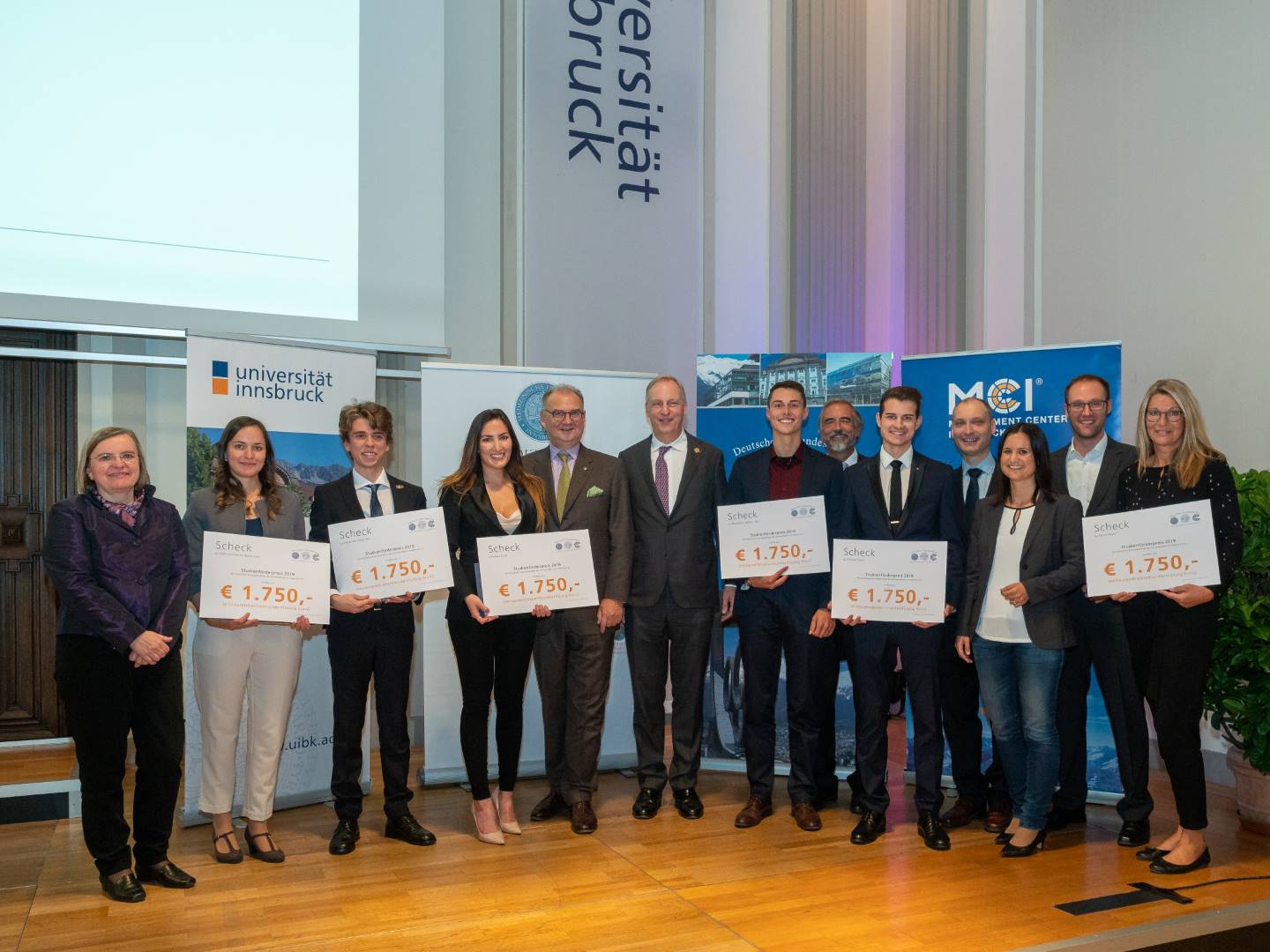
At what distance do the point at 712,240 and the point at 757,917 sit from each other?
15.2ft

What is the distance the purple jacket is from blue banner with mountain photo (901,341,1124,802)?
3.20 metres

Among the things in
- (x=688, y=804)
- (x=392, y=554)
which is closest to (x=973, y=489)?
(x=688, y=804)

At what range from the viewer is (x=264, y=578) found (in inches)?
145

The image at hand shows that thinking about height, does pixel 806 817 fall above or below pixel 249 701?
below

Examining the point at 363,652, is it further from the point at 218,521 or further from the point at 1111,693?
the point at 1111,693

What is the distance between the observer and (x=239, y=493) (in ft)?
12.6

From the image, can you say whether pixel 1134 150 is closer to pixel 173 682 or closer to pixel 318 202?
pixel 318 202

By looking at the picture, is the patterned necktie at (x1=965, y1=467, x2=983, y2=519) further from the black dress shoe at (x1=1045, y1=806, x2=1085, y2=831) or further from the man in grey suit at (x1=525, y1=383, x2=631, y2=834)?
the man in grey suit at (x1=525, y1=383, x2=631, y2=834)

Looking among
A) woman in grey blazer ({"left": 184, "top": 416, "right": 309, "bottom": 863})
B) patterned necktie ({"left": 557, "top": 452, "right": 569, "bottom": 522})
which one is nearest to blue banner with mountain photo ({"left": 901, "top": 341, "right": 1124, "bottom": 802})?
patterned necktie ({"left": 557, "top": 452, "right": 569, "bottom": 522})

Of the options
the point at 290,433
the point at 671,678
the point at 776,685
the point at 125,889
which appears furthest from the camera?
the point at 290,433

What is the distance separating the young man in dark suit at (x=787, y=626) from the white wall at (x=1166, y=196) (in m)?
2.32

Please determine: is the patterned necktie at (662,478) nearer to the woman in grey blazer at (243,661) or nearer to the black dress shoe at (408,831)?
the woman in grey blazer at (243,661)

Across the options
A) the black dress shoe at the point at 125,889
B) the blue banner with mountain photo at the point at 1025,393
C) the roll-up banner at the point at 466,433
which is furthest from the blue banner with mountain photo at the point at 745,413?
the black dress shoe at the point at 125,889

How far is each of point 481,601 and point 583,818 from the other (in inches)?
40.0
